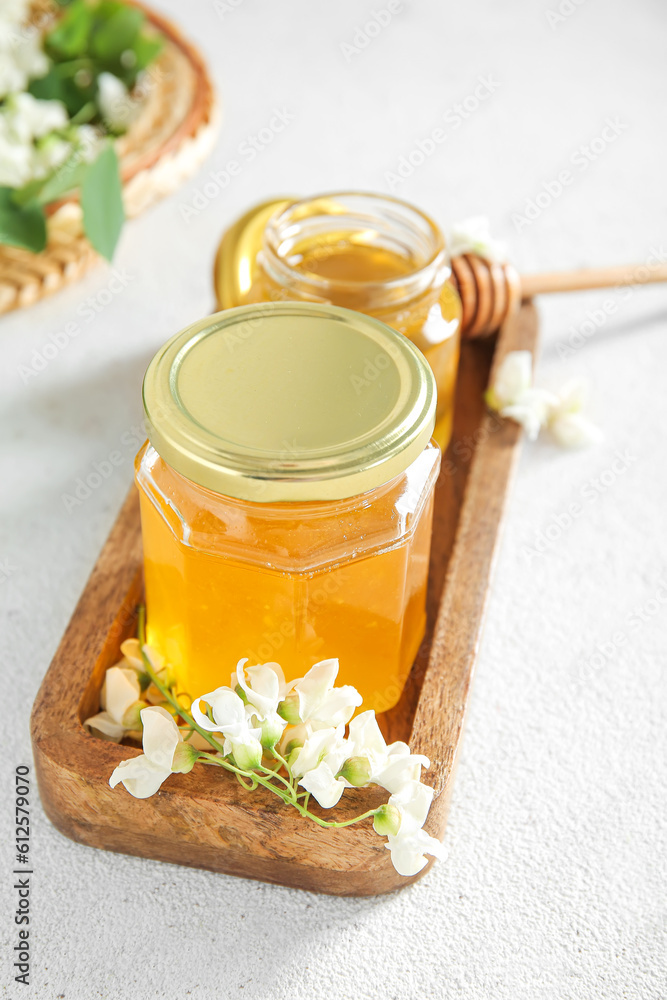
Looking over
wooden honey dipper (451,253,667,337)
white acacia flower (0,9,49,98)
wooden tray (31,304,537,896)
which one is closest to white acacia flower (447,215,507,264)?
wooden honey dipper (451,253,667,337)

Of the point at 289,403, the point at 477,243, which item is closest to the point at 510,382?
the point at 477,243

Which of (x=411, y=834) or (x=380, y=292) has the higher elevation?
(x=380, y=292)

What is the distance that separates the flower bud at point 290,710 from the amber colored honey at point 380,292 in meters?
0.25

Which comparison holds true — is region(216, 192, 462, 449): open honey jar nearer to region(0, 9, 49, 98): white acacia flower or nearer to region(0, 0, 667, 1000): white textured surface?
region(0, 0, 667, 1000): white textured surface

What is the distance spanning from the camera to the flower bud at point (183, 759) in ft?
1.48

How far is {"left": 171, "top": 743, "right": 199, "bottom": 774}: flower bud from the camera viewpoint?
1.48ft

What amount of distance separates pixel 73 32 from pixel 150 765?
0.82 meters

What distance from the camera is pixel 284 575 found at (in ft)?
Answer: 1.45

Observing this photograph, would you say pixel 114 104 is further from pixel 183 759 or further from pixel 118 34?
pixel 183 759

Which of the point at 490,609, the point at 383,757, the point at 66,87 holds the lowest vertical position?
the point at 490,609

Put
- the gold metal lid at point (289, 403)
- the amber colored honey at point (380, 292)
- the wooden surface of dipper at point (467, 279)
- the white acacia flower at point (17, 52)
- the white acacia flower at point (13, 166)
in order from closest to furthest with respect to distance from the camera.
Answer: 1. the gold metal lid at point (289, 403)
2. the amber colored honey at point (380, 292)
3. the wooden surface of dipper at point (467, 279)
4. the white acacia flower at point (13, 166)
5. the white acacia flower at point (17, 52)

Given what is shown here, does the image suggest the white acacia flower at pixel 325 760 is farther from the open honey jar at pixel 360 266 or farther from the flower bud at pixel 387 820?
the open honey jar at pixel 360 266

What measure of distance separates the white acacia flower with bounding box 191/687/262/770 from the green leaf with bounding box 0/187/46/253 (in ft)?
1.58

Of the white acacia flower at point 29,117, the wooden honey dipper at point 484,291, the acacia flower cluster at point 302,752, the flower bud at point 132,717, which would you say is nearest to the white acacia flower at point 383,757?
the acacia flower cluster at point 302,752
